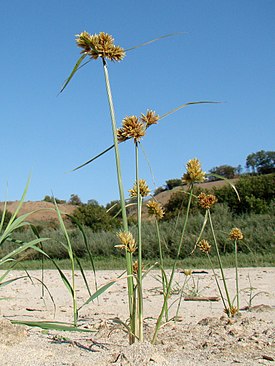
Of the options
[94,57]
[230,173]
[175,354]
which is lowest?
[175,354]

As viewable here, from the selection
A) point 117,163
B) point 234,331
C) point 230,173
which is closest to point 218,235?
point 234,331

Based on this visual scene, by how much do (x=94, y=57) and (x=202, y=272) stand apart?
4706 mm

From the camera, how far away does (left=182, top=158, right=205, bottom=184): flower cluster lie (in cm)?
212

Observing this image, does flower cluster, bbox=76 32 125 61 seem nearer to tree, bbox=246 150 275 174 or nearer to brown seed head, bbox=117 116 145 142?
brown seed head, bbox=117 116 145 142

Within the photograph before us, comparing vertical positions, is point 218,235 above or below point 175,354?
above

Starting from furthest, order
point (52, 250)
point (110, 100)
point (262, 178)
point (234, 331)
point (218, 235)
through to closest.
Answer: point (262, 178)
point (52, 250)
point (218, 235)
point (234, 331)
point (110, 100)

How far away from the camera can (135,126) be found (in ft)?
6.53

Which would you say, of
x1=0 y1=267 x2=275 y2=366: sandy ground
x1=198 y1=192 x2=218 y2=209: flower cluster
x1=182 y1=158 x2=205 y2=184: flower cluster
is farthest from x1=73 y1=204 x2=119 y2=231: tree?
x1=182 y1=158 x2=205 y2=184: flower cluster

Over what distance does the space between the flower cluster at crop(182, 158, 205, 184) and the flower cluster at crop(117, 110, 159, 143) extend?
26 centimetres

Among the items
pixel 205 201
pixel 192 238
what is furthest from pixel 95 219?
pixel 205 201

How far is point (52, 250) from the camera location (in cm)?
1067

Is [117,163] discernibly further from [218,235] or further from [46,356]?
[218,235]

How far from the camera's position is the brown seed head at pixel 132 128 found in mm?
1983

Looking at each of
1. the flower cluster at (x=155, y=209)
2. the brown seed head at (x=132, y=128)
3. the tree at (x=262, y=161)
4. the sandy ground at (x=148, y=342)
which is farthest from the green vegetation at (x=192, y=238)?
the tree at (x=262, y=161)
